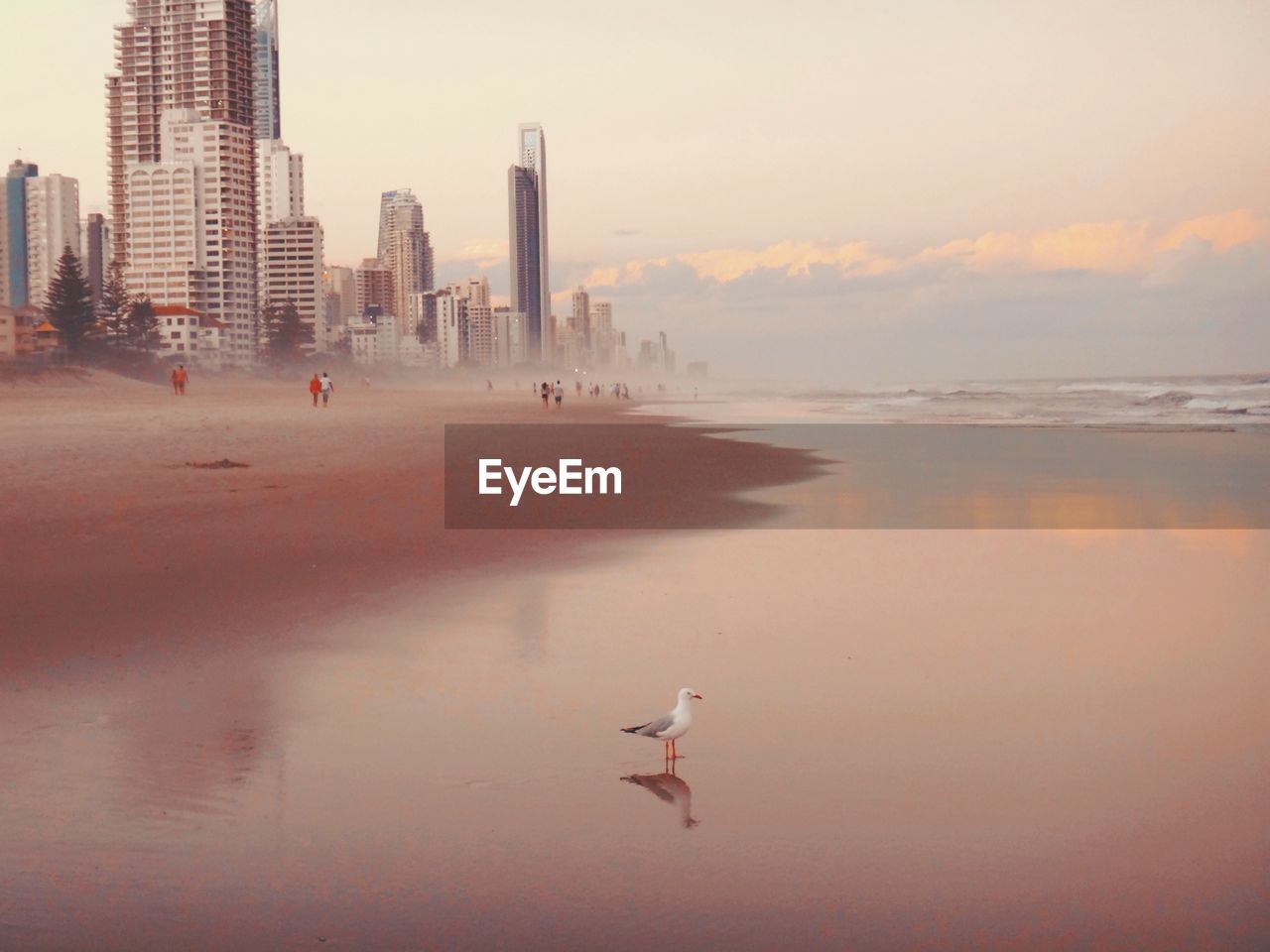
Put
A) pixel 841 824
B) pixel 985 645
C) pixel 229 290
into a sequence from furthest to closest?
pixel 229 290
pixel 985 645
pixel 841 824

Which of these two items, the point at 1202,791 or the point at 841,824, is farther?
the point at 1202,791

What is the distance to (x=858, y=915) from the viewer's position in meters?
4.60

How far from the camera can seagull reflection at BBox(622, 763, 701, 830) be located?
5688mm

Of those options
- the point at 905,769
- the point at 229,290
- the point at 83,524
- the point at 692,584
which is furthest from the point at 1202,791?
the point at 229,290

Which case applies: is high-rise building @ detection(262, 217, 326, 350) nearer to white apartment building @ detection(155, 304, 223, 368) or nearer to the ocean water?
white apartment building @ detection(155, 304, 223, 368)

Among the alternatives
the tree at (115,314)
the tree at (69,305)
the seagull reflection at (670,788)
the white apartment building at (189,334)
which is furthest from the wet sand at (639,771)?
the white apartment building at (189,334)

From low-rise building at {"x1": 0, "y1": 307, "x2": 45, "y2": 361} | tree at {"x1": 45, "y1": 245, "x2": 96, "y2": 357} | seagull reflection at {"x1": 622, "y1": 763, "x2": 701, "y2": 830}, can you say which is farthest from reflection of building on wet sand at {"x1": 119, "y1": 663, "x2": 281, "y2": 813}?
low-rise building at {"x1": 0, "y1": 307, "x2": 45, "y2": 361}

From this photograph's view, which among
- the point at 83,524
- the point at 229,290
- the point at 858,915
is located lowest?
the point at 858,915

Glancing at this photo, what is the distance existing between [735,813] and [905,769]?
112 cm

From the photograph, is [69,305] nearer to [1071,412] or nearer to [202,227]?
[1071,412]

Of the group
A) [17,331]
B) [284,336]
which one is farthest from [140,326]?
[284,336]

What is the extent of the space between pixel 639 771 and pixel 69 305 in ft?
343

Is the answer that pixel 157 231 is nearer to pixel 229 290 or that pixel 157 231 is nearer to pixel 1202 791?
pixel 229 290

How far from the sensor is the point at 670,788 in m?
6.02
